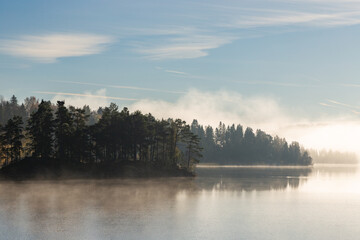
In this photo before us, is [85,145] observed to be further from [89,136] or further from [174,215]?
[174,215]

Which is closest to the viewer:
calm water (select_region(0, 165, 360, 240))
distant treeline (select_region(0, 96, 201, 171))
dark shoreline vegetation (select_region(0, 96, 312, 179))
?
calm water (select_region(0, 165, 360, 240))

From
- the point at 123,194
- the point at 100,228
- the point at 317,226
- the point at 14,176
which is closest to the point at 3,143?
the point at 14,176

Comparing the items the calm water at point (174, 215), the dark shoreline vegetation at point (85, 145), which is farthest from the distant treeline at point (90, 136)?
the calm water at point (174, 215)

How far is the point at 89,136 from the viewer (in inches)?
5404

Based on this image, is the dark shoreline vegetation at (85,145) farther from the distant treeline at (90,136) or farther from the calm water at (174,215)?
the calm water at (174,215)

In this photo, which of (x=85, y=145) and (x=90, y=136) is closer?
(x=85, y=145)

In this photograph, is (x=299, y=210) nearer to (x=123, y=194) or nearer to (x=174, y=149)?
(x=123, y=194)

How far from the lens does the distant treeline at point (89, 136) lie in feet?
422

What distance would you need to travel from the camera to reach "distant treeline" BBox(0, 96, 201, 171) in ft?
422

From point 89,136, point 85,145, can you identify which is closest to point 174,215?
point 85,145

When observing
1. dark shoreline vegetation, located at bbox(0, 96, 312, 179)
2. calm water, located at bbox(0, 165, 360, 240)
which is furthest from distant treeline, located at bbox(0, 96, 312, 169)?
calm water, located at bbox(0, 165, 360, 240)

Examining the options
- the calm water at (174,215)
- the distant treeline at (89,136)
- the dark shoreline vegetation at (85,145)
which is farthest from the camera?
the distant treeline at (89,136)

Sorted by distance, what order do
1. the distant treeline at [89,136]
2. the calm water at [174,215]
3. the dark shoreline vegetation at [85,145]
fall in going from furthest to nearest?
the distant treeline at [89,136] < the dark shoreline vegetation at [85,145] < the calm water at [174,215]

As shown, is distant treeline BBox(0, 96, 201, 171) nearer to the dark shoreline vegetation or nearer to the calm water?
the dark shoreline vegetation
